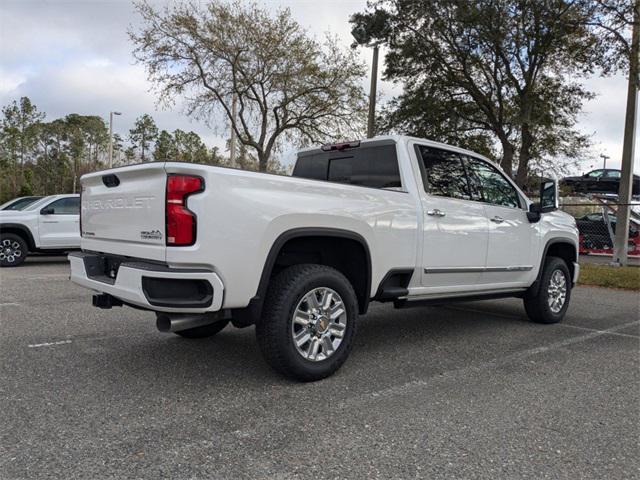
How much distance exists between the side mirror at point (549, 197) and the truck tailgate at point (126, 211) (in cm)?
431

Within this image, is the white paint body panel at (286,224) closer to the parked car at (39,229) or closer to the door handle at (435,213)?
the door handle at (435,213)

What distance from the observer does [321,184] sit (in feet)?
12.7

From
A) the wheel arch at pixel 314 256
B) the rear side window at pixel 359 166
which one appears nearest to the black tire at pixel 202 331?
the wheel arch at pixel 314 256

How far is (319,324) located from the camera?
3861 millimetres

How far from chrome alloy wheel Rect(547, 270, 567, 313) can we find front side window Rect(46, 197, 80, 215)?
392 inches

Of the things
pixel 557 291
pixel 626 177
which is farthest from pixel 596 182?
pixel 557 291

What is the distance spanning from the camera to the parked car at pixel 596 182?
22984 mm

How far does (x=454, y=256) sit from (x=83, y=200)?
3366 millimetres

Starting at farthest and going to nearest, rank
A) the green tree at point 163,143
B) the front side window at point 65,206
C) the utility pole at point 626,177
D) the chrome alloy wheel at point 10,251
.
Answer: the green tree at point 163,143 → the utility pole at point 626,177 → the front side window at point 65,206 → the chrome alloy wheel at point 10,251

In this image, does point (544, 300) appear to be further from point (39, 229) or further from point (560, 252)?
point (39, 229)

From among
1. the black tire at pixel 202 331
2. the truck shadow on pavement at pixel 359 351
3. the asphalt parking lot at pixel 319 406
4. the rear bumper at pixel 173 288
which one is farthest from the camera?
the black tire at pixel 202 331

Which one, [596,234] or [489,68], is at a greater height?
[489,68]

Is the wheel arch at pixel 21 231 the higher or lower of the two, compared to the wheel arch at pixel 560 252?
lower

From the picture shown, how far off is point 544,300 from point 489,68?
11559 mm
